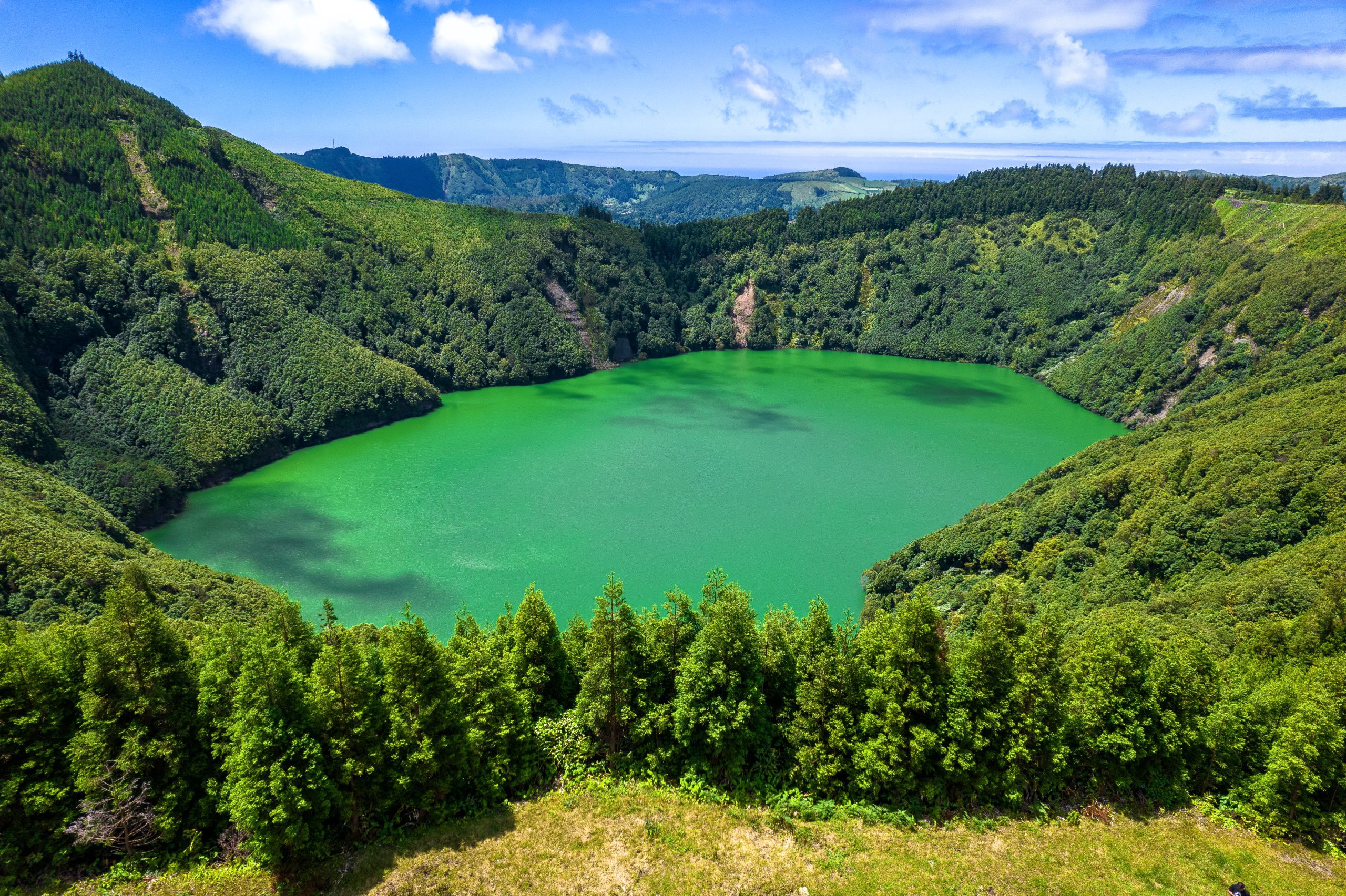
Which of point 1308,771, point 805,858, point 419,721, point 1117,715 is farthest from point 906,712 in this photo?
point 419,721

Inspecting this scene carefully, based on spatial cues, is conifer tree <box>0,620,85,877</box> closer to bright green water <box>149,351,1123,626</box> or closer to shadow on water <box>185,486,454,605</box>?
bright green water <box>149,351,1123,626</box>

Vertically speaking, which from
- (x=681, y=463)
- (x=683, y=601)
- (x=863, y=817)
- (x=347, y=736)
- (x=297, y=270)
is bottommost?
(x=681, y=463)

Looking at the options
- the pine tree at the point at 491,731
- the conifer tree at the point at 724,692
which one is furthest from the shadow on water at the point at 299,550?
the conifer tree at the point at 724,692

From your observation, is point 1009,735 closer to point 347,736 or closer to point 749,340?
point 347,736

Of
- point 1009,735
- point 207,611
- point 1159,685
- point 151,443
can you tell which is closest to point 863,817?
point 1009,735

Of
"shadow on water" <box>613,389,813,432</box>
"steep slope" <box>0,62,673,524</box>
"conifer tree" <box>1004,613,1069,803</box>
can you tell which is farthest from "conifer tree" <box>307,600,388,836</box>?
"shadow on water" <box>613,389,813,432</box>

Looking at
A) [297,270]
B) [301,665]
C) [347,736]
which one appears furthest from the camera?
[297,270]
